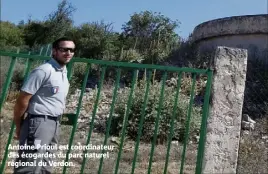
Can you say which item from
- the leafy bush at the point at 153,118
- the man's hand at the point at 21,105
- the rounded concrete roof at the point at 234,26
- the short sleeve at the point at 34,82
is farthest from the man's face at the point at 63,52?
the rounded concrete roof at the point at 234,26

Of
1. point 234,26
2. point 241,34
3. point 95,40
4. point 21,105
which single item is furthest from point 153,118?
point 95,40

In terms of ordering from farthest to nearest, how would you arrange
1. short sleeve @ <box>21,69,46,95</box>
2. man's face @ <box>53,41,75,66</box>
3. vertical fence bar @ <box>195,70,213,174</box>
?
1. vertical fence bar @ <box>195,70,213,174</box>
2. man's face @ <box>53,41,75,66</box>
3. short sleeve @ <box>21,69,46,95</box>

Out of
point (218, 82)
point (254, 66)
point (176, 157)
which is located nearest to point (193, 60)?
point (254, 66)

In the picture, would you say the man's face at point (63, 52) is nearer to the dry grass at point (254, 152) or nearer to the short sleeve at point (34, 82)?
the short sleeve at point (34, 82)

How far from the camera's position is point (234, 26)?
35.3ft

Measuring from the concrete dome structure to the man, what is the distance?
8440 millimetres

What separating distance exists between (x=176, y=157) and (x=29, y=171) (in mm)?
2737

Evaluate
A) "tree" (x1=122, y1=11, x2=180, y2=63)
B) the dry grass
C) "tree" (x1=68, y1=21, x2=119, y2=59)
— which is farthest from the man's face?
"tree" (x1=122, y1=11, x2=180, y2=63)

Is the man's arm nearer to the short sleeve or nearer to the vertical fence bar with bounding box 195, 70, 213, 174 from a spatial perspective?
the short sleeve

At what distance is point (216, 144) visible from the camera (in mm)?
3432

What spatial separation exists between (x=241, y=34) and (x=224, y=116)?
777 cm

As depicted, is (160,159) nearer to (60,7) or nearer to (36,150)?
(36,150)

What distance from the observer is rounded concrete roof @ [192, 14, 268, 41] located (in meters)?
10.1

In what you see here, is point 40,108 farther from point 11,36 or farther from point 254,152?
point 11,36
